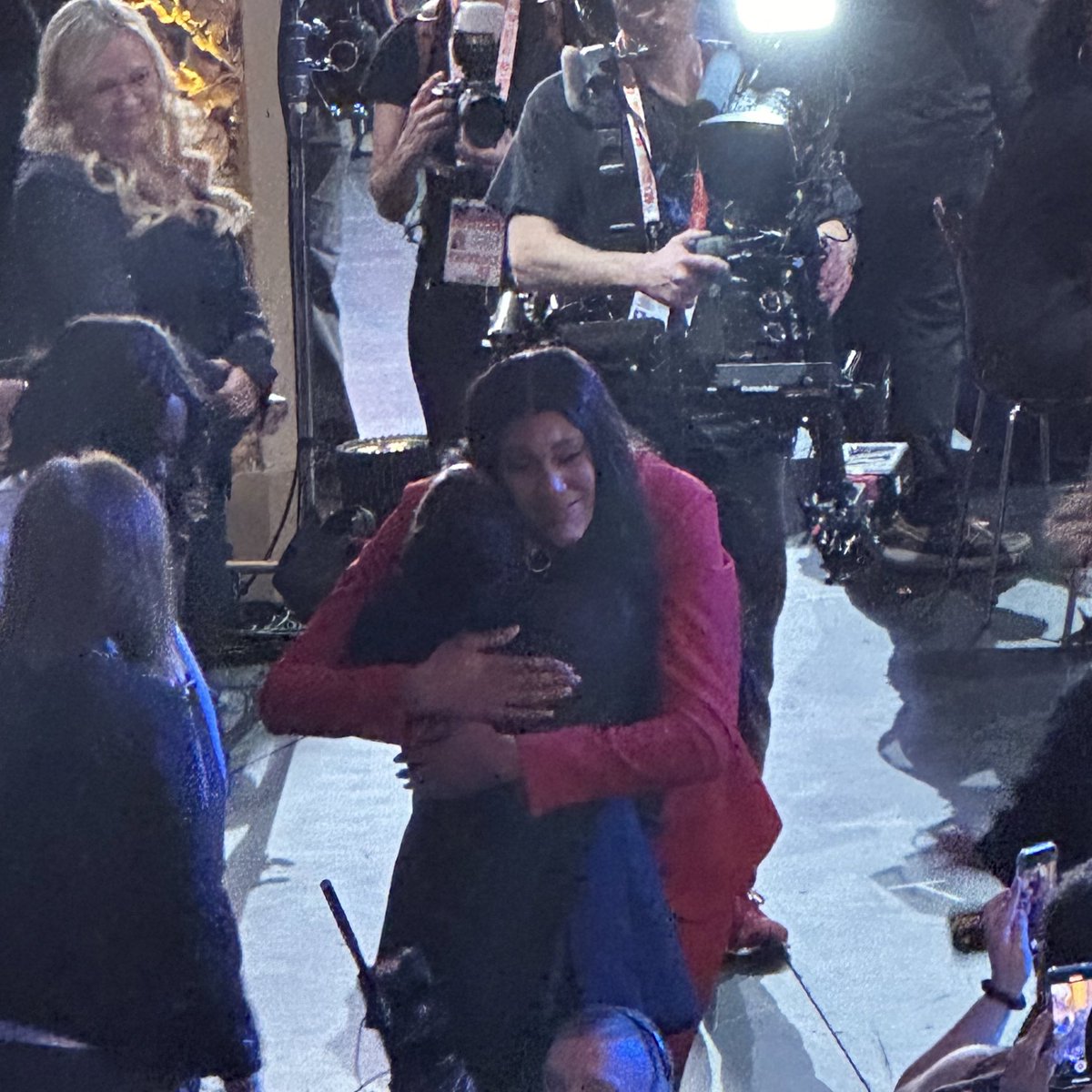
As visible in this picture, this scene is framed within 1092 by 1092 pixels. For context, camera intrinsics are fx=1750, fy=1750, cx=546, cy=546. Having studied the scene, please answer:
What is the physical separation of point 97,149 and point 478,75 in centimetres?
45

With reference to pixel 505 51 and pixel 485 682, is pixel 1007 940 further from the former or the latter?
pixel 505 51

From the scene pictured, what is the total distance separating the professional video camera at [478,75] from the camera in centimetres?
198

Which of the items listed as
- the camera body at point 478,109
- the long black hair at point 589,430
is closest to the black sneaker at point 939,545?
the long black hair at point 589,430

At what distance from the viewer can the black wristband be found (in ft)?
6.85

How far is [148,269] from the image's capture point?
206cm

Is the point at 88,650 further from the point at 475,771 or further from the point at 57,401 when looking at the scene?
the point at 475,771

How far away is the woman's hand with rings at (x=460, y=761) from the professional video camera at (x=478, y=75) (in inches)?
26.5

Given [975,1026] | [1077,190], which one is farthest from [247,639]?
[1077,190]

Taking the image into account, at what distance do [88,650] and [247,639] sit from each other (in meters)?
0.18

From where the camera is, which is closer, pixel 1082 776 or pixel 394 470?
pixel 394 470

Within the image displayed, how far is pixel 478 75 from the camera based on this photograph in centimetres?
199

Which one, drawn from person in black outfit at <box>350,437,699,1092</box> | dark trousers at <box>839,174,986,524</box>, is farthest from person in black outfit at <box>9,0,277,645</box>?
dark trousers at <box>839,174,986,524</box>

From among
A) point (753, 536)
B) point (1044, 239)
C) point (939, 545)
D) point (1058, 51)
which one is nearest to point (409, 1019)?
point (753, 536)

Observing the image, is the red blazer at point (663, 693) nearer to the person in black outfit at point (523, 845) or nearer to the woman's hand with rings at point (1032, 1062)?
the person in black outfit at point (523, 845)
